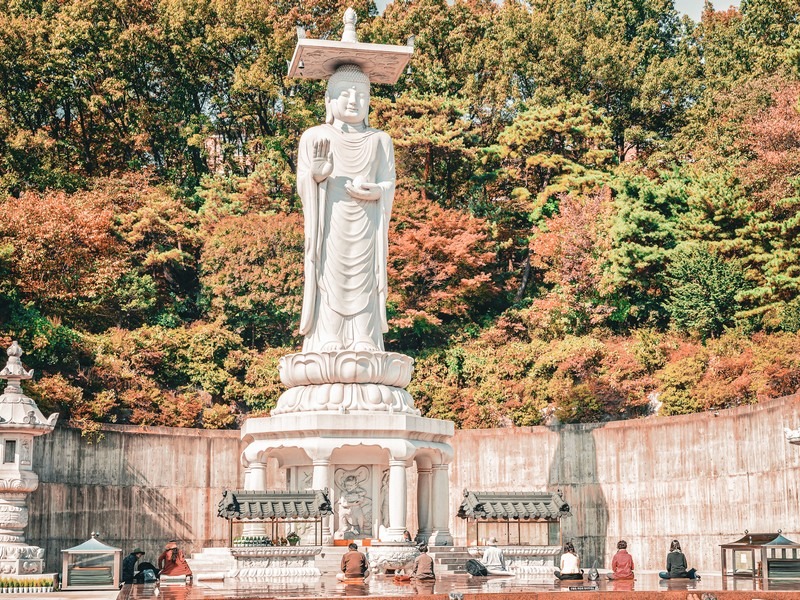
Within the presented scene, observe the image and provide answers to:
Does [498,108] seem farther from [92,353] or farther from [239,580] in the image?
[239,580]

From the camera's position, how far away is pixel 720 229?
3400cm

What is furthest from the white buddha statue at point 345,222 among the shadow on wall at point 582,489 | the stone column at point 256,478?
the shadow on wall at point 582,489

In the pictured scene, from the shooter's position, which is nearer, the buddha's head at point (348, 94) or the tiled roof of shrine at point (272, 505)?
the tiled roof of shrine at point (272, 505)

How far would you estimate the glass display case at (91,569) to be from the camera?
21.7 m

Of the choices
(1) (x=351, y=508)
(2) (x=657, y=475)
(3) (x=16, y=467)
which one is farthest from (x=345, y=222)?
(2) (x=657, y=475)

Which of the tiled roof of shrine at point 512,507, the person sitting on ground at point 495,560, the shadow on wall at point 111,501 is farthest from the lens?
the shadow on wall at point 111,501

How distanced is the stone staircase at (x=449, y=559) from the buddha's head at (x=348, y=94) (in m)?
8.65

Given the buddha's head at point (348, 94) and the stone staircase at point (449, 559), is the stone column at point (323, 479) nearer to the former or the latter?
the stone staircase at point (449, 559)

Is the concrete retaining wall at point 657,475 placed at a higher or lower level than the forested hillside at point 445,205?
lower

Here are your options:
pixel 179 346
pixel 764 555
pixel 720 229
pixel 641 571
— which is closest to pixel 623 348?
pixel 720 229

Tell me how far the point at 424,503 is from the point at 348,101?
8086mm

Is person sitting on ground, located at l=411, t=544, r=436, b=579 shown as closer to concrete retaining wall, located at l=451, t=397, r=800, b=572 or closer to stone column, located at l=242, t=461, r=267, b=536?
stone column, located at l=242, t=461, r=267, b=536

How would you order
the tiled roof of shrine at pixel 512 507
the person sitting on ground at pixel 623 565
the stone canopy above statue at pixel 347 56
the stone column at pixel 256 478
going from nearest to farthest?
1. the person sitting on ground at pixel 623 565
2. the tiled roof of shrine at pixel 512 507
3. the stone column at pixel 256 478
4. the stone canopy above statue at pixel 347 56

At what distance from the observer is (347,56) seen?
1071 inches
